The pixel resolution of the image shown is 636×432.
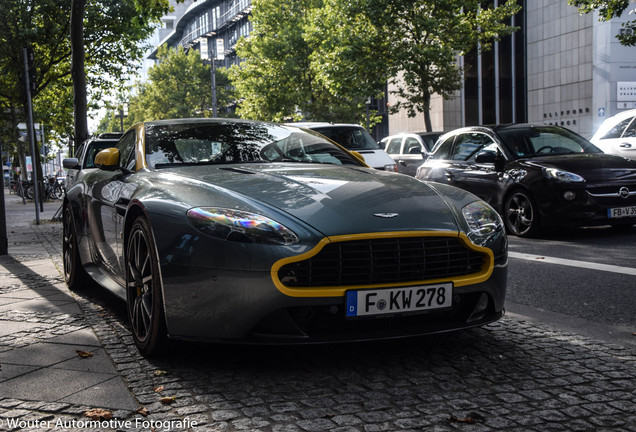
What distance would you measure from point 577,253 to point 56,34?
21.9m

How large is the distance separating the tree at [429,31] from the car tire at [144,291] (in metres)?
25.2

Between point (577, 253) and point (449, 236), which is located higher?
point (449, 236)

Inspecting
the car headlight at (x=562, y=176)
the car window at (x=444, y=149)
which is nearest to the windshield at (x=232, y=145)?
the car headlight at (x=562, y=176)

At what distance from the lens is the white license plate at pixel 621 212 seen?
898 centimetres

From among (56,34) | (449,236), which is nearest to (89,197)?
(449,236)

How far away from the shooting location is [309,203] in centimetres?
373

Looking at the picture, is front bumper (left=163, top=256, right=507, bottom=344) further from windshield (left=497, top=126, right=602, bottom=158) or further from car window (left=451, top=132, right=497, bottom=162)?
car window (left=451, top=132, right=497, bottom=162)

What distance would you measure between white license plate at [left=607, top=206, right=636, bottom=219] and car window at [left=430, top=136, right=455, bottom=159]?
9.42 feet

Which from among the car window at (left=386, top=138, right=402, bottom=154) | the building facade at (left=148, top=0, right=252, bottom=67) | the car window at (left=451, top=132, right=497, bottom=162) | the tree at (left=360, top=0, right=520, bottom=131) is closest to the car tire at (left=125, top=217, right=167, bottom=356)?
the car window at (left=451, top=132, right=497, bottom=162)

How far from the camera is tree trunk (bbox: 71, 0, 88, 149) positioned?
49.4ft

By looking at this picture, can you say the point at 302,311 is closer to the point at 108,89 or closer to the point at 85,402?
the point at 85,402

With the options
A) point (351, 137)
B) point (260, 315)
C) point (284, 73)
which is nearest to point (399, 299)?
point (260, 315)

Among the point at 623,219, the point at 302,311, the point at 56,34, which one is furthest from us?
the point at 56,34

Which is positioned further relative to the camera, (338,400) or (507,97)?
(507,97)
